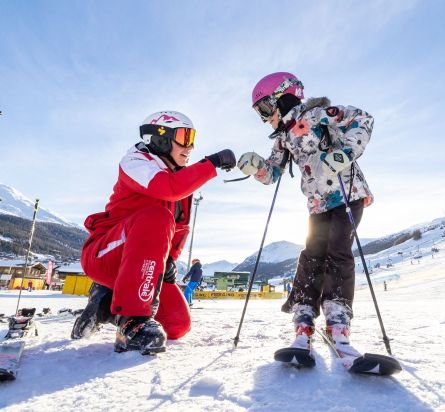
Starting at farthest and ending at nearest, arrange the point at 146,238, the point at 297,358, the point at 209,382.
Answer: the point at 146,238
the point at 297,358
the point at 209,382

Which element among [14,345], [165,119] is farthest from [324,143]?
[14,345]

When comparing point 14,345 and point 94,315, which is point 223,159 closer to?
point 94,315

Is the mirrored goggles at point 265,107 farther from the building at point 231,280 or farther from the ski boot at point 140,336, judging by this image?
the building at point 231,280

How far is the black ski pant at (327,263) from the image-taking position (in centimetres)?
245

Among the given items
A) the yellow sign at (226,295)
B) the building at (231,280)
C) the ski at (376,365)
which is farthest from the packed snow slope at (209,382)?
the building at (231,280)

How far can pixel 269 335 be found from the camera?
9.07ft

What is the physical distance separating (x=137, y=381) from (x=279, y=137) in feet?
8.35

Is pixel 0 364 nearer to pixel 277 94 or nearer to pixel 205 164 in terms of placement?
pixel 205 164

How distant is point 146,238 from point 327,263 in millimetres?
1404

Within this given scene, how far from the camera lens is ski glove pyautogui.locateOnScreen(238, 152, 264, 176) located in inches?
124

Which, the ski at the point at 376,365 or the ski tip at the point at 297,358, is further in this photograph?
the ski tip at the point at 297,358

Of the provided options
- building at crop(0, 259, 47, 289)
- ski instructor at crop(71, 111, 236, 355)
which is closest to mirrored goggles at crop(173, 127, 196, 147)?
ski instructor at crop(71, 111, 236, 355)

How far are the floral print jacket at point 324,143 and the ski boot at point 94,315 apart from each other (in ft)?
5.97

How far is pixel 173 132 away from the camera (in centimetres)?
296
